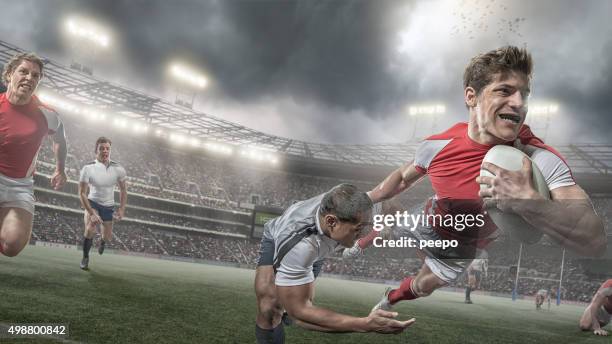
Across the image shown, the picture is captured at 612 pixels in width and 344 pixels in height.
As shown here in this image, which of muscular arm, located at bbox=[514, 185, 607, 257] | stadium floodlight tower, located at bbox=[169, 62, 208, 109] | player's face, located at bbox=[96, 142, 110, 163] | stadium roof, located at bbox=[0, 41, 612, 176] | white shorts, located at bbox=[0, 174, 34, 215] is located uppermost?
stadium floodlight tower, located at bbox=[169, 62, 208, 109]

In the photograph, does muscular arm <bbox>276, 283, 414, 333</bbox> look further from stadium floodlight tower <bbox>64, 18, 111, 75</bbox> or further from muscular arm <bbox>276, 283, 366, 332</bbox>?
stadium floodlight tower <bbox>64, 18, 111, 75</bbox>

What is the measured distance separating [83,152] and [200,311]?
26.8 metres

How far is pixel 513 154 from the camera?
122 inches

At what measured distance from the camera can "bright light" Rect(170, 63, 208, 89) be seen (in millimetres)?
37719

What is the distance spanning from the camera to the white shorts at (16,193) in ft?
16.4

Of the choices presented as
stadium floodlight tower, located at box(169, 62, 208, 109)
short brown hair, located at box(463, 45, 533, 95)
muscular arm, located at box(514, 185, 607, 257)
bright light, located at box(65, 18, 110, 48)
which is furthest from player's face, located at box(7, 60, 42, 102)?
stadium floodlight tower, located at box(169, 62, 208, 109)

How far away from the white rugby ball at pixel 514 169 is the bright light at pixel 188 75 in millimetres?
37032

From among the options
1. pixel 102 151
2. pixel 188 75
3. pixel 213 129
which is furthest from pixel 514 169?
pixel 188 75

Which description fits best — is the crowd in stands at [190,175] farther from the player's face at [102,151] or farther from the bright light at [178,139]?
the player's face at [102,151]

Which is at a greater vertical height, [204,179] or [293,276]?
[204,179]

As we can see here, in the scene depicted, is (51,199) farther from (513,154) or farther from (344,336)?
(513,154)

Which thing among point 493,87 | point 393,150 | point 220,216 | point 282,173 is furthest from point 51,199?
point 493,87

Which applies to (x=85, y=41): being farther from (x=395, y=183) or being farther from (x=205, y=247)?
(x=395, y=183)

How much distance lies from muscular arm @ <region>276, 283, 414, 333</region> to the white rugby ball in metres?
1.06
